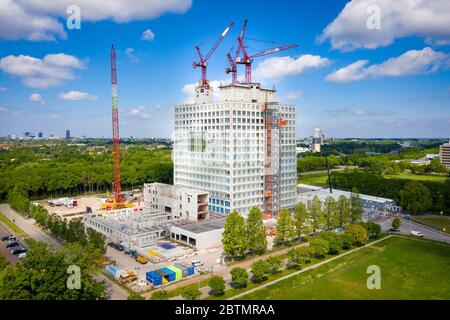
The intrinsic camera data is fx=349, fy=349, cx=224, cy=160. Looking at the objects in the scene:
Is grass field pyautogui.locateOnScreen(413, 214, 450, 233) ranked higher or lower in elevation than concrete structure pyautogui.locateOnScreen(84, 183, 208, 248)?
lower

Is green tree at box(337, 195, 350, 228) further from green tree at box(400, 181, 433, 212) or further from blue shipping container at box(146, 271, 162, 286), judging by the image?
blue shipping container at box(146, 271, 162, 286)

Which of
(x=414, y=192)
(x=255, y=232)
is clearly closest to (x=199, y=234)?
(x=255, y=232)

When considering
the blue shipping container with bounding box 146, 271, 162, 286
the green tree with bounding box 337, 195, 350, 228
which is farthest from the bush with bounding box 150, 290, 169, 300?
the green tree with bounding box 337, 195, 350, 228

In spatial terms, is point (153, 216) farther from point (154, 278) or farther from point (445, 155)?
point (445, 155)
